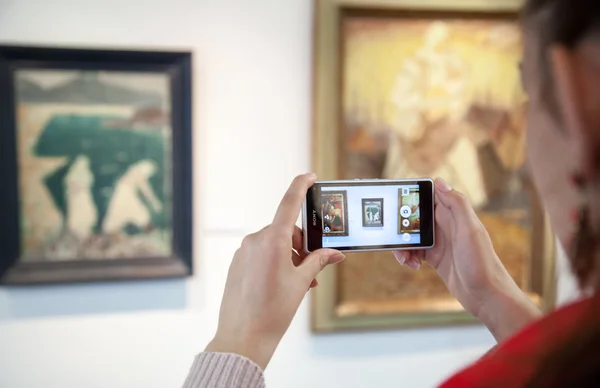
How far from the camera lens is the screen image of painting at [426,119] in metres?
1.32

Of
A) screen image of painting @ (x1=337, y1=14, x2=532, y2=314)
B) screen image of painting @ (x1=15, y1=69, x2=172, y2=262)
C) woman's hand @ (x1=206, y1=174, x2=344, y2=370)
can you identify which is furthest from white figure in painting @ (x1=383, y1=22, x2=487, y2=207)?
woman's hand @ (x1=206, y1=174, x2=344, y2=370)

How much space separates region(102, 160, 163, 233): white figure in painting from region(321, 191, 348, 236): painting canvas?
0.57m

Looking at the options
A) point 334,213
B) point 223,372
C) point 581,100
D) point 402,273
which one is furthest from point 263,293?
point 402,273

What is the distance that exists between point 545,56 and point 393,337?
1187 millimetres

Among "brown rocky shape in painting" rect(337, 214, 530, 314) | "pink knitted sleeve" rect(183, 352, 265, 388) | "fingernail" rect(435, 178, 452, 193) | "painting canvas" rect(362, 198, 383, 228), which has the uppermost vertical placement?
"fingernail" rect(435, 178, 452, 193)

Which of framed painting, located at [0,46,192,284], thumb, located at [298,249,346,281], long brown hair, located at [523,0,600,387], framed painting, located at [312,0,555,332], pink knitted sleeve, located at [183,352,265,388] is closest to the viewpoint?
long brown hair, located at [523,0,600,387]

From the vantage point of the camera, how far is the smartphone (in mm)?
841

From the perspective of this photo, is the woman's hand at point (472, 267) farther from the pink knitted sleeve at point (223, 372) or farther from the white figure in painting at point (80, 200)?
the white figure in painting at point (80, 200)

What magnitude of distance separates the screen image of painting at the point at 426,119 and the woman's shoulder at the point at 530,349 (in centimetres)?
96

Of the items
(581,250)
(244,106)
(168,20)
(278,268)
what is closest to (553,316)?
(581,250)

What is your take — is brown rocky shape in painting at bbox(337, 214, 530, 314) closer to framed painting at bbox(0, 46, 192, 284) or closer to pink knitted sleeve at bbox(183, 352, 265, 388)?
framed painting at bbox(0, 46, 192, 284)

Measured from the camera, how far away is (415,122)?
135 cm

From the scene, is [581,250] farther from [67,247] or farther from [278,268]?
[67,247]

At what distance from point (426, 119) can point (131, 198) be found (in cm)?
78
